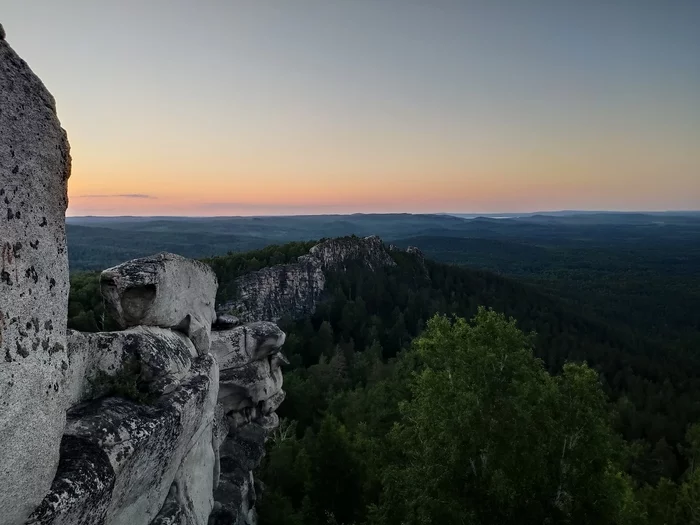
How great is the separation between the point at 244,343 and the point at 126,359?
8112 millimetres

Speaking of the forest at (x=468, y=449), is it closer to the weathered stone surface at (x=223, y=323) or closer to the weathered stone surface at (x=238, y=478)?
the weathered stone surface at (x=238, y=478)

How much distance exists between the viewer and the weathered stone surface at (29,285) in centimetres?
617

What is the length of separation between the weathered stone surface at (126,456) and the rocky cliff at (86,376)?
0.08 ft

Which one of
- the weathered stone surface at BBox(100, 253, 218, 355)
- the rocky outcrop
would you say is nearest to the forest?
the weathered stone surface at BBox(100, 253, 218, 355)

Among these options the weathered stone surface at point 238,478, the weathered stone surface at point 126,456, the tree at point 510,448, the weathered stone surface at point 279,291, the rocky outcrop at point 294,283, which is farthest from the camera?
→ the rocky outcrop at point 294,283

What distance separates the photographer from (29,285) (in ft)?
21.5

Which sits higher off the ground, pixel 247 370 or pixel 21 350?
pixel 21 350

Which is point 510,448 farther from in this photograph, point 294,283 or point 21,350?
point 294,283

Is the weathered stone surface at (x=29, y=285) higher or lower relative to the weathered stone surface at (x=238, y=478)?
higher

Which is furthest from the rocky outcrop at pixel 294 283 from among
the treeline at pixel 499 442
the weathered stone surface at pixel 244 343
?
the treeline at pixel 499 442

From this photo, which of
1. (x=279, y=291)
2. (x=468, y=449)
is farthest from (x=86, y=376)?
(x=279, y=291)

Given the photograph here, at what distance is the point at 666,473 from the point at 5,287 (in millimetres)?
53821

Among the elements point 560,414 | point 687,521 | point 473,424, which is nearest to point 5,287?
point 473,424

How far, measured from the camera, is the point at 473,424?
46.2 ft
